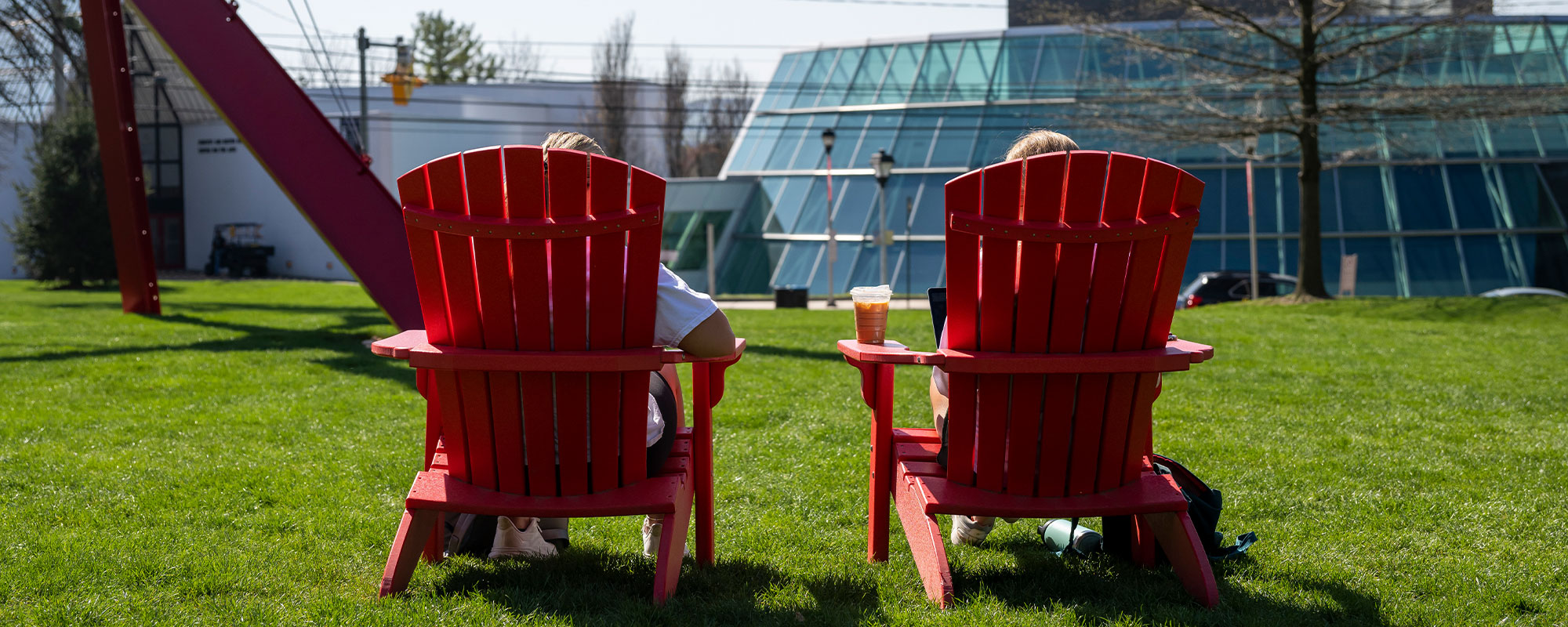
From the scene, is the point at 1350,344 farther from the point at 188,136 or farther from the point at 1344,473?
the point at 188,136

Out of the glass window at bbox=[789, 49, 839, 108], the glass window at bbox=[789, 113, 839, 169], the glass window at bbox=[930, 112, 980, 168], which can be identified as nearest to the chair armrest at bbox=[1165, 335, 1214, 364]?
the glass window at bbox=[930, 112, 980, 168]

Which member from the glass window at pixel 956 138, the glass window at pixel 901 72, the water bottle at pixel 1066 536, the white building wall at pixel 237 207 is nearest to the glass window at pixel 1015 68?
the glass window at pixel 956 138

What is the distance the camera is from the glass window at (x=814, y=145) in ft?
97.7

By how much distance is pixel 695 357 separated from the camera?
3035 mm

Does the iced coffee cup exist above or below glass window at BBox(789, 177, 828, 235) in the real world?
Answer: below

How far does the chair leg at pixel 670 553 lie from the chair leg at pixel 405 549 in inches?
25.4

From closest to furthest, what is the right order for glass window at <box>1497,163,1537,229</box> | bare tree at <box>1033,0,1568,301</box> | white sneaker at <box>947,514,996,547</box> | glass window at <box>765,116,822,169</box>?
white sneaker at <box>947,514,996,547</box> < bare tree at <box>1033,0,1568,301</box> < glass window at <box>1497,163,1537,229</box> < glass window at <box>765,116,822,169</box>

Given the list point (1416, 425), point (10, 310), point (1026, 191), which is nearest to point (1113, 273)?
point (1026, 191)

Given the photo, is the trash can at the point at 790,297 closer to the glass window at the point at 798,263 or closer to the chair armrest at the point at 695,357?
the glass window at the point at 798,263

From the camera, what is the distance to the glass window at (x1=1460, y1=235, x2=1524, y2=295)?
2358 centimetres

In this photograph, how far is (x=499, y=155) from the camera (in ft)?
8.71

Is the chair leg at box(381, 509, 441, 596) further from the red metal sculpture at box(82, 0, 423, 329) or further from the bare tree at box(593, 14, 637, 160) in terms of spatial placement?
the bare tree at box(593, 14, 637, 160)

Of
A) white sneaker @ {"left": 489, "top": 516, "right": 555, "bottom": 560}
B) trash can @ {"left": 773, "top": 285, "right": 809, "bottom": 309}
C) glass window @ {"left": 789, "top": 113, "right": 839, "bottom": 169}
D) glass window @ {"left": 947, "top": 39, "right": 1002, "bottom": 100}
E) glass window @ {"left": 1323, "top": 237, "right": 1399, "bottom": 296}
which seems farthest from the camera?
glass window @ {"left": 789, "top": 113, "right": 839, "bottom": 169}

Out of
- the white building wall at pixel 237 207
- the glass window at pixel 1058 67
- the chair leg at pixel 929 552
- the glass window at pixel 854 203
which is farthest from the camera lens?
the white building wall at pixel 237 207
